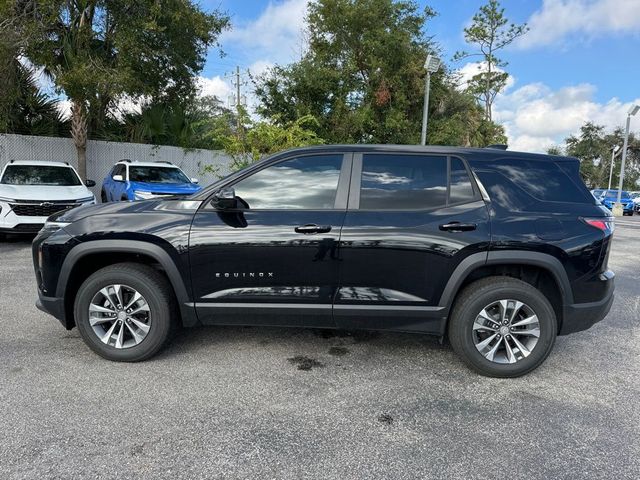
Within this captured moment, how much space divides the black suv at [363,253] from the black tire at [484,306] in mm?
11

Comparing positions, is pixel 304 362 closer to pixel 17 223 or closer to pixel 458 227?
pixel 458 227

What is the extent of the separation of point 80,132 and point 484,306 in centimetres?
1384

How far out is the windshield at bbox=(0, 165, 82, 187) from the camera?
30.0ft

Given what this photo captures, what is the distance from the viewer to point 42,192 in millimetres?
8633

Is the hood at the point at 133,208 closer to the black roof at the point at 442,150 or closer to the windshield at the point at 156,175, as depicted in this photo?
the black roof at the point at 442,150

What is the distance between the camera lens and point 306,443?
2.65m

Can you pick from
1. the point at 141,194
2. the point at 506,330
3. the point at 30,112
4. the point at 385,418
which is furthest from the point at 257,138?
the point at 30,112

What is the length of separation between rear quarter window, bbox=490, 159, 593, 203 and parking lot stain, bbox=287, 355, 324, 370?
2.16 metres

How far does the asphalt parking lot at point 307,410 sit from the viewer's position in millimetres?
2471

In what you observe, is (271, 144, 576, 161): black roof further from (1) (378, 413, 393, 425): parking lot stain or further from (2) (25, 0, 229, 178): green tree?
(2) (25, 0, 229, 178): green tree

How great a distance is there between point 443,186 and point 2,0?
12377 mm

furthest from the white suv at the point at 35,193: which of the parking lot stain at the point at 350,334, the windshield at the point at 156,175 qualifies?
the parking lot stain at the point at 350,334

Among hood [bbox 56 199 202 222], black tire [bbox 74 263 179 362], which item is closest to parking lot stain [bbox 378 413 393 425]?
black tire [bbox 74 263 179 362]

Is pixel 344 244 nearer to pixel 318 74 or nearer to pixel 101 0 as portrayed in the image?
pixel 101 0
